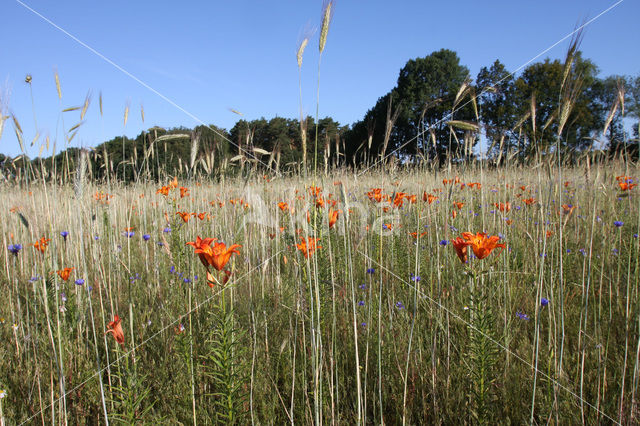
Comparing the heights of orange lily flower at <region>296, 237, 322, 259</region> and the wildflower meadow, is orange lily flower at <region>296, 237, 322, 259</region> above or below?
above

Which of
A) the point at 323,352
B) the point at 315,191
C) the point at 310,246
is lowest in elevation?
the point at 323,352

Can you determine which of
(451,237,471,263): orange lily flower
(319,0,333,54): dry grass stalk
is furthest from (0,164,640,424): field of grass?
(319,0,333,54): dry grass stalk

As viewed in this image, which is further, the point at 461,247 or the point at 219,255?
the point at 461,247

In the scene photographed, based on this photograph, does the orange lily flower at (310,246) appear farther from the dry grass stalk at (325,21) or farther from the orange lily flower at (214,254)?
the dry grass stalk at (325,21)

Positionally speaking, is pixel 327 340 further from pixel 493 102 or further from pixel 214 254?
pixel 493 102

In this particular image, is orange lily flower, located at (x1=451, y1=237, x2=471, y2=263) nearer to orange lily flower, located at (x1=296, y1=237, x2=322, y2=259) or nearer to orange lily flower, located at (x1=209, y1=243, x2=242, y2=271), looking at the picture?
orange lily flower, located at (x1=296, y1=237, x2=322, y2=259)

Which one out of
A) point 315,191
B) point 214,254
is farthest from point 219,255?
point 315,191

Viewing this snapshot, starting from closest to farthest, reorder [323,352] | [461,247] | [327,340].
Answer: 1. [461,247]
2. [323,352]
3. [327,340]

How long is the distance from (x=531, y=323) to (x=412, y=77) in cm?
2697

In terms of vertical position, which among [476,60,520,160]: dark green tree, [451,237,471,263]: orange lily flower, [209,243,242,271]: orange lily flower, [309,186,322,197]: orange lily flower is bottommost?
[451,237,471,263]: orange lily flower

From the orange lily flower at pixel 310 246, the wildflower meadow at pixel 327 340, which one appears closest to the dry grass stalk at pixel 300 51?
the wildflower meadow at pixel 327 340

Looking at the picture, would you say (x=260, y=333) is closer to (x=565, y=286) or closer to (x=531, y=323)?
(x=531, y=323)

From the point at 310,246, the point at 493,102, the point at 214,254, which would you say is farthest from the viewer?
the point at 493,102

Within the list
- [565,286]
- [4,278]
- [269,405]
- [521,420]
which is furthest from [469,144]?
[4,278]
